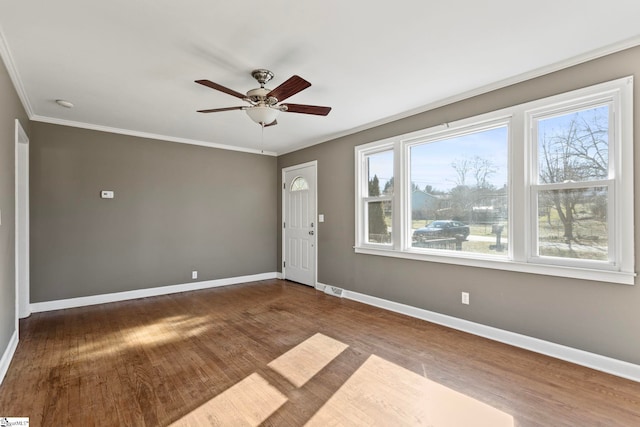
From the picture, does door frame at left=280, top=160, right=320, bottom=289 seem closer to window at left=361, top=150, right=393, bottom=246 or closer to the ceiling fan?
window at left=361, top=150, right=393, bottom=246

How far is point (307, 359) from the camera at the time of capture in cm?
278

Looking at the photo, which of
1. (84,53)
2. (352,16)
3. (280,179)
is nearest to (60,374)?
(84,53)

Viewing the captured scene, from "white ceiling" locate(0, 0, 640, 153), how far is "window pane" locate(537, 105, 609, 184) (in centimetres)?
48

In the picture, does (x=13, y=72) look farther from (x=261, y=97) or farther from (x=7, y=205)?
(x=261, y=97)

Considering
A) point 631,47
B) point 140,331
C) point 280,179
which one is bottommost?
point 140,331

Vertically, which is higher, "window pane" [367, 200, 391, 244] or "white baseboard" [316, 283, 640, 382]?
"window pane" [367, 200, 391, 244]

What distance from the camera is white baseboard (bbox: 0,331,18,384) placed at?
245cm

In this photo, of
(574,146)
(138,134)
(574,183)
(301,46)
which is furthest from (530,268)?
(138,134)

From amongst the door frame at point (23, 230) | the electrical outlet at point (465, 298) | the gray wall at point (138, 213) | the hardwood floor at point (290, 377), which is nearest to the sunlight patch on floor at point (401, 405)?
the hardwood floor at point (290, 377)

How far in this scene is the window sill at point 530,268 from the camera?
245 cm

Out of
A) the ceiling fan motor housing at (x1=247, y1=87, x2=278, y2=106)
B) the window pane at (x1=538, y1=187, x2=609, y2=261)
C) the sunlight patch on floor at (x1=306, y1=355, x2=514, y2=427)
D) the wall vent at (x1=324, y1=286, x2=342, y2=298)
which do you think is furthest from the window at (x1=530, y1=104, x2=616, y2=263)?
the wall vent at (x1=324, y1=286, x2=342, y2=298)

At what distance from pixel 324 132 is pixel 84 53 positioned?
10.0ft

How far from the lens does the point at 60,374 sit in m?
2.52

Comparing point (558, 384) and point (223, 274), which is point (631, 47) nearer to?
point (558, 384)
